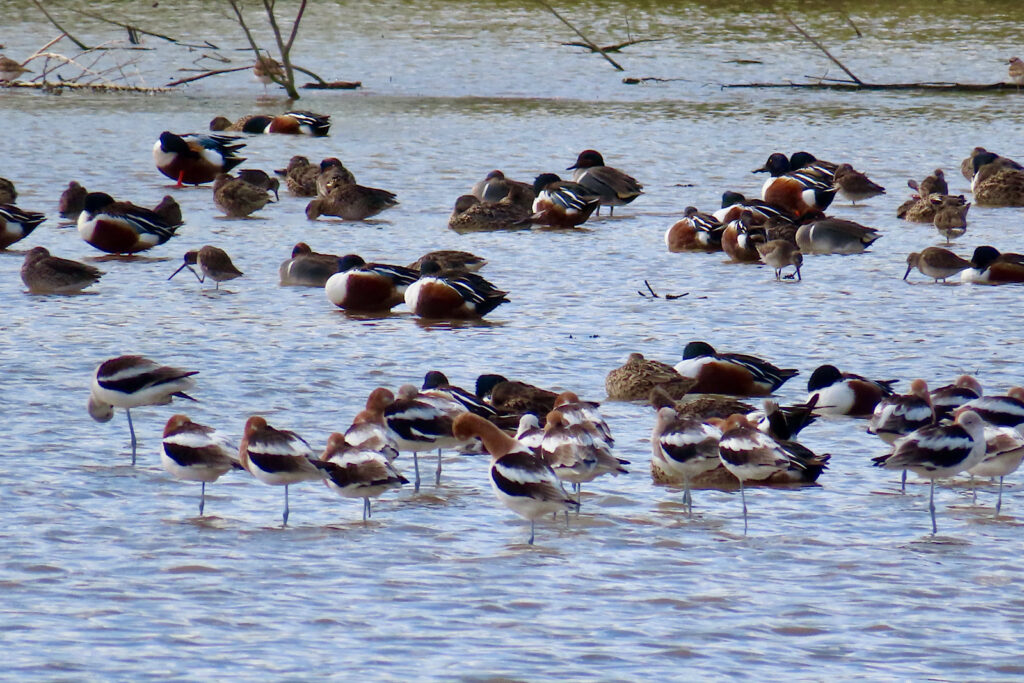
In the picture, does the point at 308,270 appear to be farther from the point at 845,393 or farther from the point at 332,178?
the point at 845,393

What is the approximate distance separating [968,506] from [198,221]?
43.6ft

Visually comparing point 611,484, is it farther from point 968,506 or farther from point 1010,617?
point 1010,617

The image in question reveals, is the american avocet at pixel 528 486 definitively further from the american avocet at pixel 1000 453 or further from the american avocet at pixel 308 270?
the american avocet at pixel 308 270

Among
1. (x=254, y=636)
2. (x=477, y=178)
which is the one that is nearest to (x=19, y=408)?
(x=254, y=636)

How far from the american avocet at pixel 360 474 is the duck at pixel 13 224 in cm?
1007

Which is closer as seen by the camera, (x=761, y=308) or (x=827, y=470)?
(x=827, y=470)

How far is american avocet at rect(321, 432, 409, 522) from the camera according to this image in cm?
755

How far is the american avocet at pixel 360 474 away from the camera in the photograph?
7.55m

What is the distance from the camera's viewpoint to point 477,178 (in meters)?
23.0

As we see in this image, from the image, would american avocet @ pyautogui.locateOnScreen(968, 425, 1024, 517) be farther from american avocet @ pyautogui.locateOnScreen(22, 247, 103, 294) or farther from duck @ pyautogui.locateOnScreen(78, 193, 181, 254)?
duck @ pyautogui.locateOnScreen(78, 193, 181, 254)

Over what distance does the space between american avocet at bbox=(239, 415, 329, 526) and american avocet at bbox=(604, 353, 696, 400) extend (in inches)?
130

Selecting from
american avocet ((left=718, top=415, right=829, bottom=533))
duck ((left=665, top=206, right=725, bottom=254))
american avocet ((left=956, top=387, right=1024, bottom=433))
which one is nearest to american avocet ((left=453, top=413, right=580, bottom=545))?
american avocet ((left=718, top=415, right=829, bottom=533))

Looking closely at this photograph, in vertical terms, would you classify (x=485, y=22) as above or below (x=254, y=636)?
above

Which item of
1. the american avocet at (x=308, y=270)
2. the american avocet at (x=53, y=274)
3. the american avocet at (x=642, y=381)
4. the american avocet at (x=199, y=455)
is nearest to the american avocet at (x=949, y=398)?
the american avocet at (x=642, y=381)
